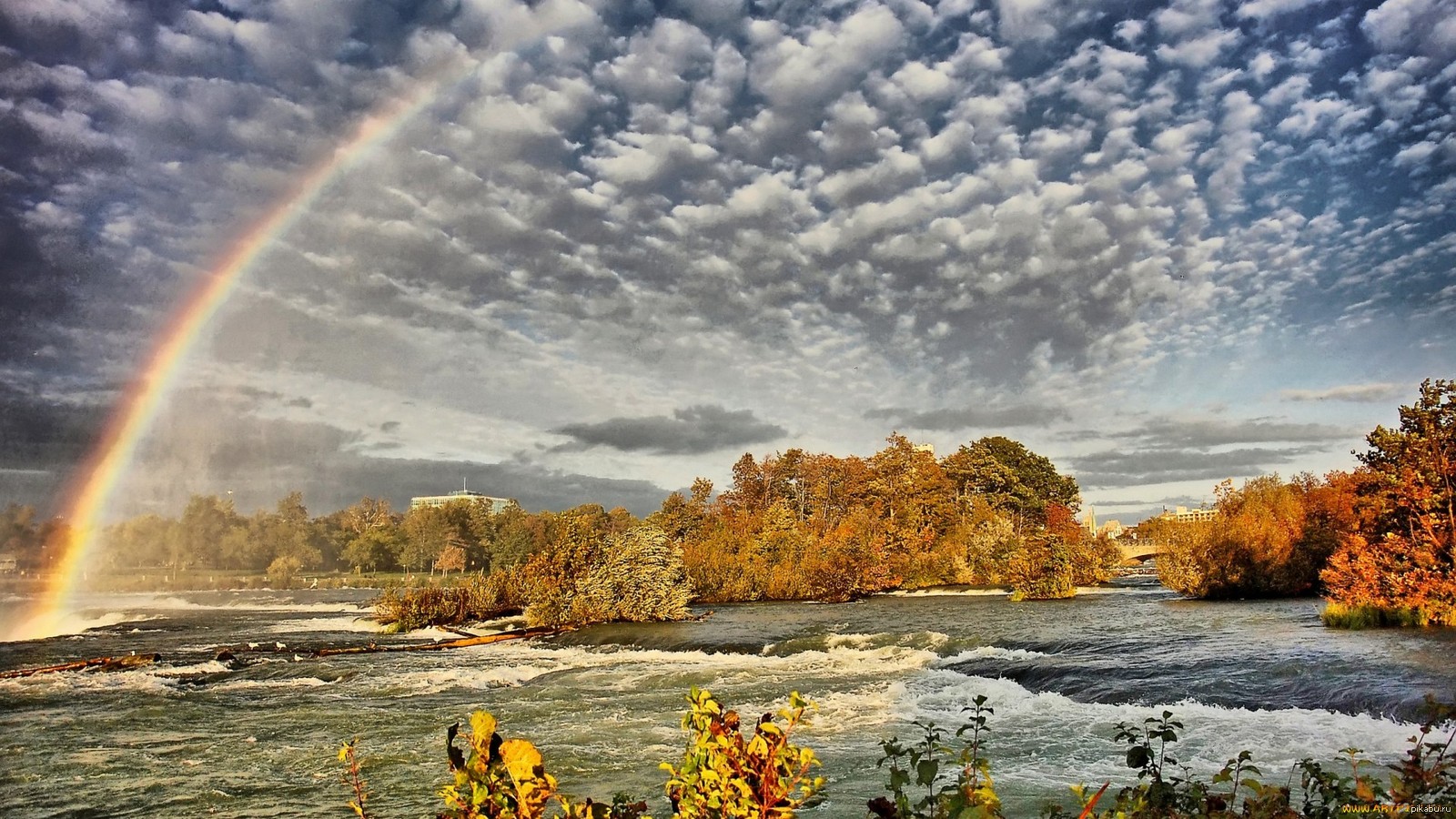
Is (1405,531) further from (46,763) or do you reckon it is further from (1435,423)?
(46,763)

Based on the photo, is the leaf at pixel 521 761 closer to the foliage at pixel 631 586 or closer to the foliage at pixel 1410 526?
the foliage at pixel 1410 526

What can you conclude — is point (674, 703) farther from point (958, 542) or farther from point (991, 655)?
point (958, 542)

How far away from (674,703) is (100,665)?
20644 millimetres

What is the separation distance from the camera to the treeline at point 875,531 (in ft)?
178

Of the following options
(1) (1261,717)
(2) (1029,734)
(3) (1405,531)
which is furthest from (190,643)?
(3) (1405,531)

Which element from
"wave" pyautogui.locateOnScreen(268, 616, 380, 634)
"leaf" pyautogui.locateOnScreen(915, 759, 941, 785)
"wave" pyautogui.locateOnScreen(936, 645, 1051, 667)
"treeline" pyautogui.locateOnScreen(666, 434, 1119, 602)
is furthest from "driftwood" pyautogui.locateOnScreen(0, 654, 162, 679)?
"treeline" pyautogui.locateOnScreen(666, 434, 1119, 602)

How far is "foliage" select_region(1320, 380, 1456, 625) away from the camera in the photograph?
25281 millimetres

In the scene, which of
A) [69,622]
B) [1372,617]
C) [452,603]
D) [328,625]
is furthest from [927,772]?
[69,622]

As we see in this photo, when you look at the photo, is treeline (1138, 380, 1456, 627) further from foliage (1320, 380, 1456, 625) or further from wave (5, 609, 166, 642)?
wave (5, 609, 166, 642)

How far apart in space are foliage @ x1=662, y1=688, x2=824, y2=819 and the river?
270 inches

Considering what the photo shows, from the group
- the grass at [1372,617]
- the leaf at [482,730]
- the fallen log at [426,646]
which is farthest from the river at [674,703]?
the leaf at [482,730]

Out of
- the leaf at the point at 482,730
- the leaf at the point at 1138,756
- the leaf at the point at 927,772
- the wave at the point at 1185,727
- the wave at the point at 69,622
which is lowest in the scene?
the wave at the point at 1185,727

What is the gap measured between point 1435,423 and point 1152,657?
1420cm

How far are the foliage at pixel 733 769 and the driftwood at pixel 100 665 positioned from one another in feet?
95.6
